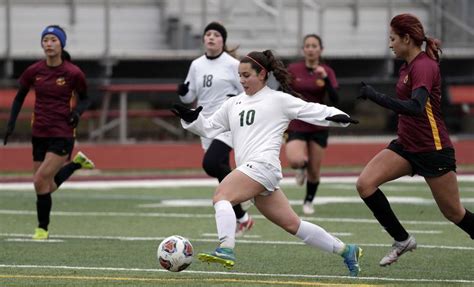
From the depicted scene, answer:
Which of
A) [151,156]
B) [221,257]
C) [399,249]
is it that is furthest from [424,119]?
[151,156]

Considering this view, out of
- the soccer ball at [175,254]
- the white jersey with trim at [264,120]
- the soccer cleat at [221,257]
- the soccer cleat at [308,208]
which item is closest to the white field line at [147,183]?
the soccer cleat at [308,208]

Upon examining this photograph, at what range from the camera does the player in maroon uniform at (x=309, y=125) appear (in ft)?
52.5

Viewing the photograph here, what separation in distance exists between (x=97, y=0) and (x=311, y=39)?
487 inches

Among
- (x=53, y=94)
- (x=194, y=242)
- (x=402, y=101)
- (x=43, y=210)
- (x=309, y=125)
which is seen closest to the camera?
(x=402, y=101)

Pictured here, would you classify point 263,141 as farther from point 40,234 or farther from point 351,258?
point 40,234

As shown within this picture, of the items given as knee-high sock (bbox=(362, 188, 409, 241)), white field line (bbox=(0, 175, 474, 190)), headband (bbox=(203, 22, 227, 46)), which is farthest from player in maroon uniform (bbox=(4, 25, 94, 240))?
white field line (bbox=(0, 175, 474, 190))

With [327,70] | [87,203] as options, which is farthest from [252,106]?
[87,203]

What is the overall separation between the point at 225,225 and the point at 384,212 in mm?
1629

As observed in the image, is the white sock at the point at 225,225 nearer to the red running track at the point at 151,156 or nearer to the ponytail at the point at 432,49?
the ponytail at the point at 432,49

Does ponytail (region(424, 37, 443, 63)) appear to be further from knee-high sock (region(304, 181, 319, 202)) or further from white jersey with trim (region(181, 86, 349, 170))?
knee-high sock (region(304, 181, 319, 202))

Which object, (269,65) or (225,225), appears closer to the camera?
(225,225)

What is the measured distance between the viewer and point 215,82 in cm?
1416

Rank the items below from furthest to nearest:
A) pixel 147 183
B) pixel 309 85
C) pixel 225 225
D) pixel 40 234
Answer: pixel 147 183 → pixel 309 85 → pixel 40 234 → pixel 225 225

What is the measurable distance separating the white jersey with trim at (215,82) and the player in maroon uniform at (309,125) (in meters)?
1.83
